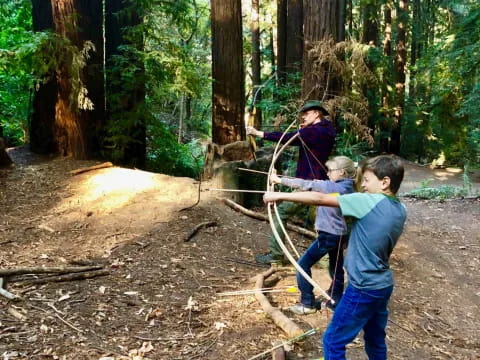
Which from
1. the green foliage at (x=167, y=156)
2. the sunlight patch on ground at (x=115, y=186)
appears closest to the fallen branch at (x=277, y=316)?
the sunlight patch on ground at (x=115, y=186)

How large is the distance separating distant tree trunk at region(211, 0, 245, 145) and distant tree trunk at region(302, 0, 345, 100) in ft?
5.80

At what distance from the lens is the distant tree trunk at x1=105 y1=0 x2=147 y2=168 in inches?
328

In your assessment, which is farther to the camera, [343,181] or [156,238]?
[156,238]

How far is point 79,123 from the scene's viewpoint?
818cm

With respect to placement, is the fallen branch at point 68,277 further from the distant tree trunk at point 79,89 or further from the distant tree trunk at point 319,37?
the distant tree trunk at point 319,37

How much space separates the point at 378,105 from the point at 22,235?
1680cm

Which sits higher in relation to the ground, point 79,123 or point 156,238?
point 79,123

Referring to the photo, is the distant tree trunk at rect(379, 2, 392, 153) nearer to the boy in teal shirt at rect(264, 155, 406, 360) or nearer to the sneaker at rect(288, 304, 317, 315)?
the sneaker at rect(288, 304, 317, 315)

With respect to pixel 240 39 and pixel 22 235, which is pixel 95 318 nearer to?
pixel 22 235

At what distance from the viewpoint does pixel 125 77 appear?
27.4 feet

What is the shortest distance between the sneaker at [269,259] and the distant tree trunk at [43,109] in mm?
5065

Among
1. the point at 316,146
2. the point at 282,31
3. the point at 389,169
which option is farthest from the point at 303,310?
the point at 282,31

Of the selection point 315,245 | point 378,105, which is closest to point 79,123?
point 315,245

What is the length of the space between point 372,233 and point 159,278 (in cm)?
277
